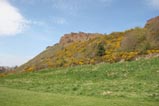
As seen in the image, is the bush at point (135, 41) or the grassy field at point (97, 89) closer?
the grassy field at point (97, 89)

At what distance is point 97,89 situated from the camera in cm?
2458

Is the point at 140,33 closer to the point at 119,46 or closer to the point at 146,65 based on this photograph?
the point at 119,46

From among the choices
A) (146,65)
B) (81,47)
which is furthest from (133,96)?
(81,47)

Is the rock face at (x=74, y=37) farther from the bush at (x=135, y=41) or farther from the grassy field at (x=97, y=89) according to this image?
the grassy field at (x=97, y=89)

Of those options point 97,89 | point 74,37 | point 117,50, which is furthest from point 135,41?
point 74,37

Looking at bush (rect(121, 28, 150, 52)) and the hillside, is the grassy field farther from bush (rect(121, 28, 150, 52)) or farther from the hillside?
bush (rect(121, 28, 150, 52))

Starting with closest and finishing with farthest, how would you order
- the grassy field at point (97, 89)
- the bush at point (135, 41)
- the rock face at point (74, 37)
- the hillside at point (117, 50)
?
the grassy field at point (97, 89)
the hillside at point (117, 50)
the bush at point (135, 41)
the rock face at point (74, 37)

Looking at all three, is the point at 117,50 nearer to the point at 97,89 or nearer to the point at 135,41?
the point at 135,41

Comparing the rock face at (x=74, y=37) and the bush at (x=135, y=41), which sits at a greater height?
the rock face at (x=74, y=37)

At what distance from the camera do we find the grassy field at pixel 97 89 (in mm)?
17109

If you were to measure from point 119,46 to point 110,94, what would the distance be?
144 ft

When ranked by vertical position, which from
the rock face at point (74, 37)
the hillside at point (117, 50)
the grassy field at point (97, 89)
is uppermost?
the rock face at point (74, 37)

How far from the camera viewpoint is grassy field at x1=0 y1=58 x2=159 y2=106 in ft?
56.1

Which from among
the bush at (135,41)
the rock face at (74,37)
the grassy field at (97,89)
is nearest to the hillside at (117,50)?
the bush at (135,41)
